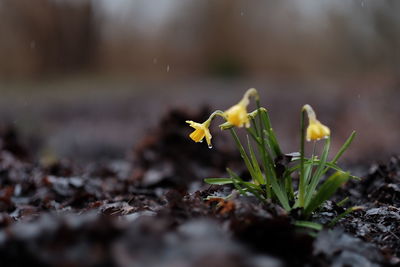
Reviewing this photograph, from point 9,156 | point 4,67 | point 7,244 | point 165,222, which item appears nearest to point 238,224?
point 165,222

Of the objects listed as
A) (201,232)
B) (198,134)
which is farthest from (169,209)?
(201,232)

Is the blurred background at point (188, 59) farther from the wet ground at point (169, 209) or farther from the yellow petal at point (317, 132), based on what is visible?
the yellow petal at point (317, 132)

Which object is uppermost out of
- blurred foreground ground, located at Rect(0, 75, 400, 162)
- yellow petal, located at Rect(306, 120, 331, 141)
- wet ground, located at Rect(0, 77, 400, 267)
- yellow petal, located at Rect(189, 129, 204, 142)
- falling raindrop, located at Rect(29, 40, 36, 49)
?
yellow petal, located at Rect(306, 120, 331, 141)

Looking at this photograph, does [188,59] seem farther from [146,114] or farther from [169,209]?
[169,209]

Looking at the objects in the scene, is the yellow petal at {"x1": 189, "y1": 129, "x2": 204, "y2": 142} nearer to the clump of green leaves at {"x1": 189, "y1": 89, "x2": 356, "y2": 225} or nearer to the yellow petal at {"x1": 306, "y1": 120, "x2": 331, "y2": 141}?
the clump of green leaves at {"x1": 189, "y1": 89, "x2": 356, "y2": 225}

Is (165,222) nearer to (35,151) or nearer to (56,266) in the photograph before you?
(56,266)

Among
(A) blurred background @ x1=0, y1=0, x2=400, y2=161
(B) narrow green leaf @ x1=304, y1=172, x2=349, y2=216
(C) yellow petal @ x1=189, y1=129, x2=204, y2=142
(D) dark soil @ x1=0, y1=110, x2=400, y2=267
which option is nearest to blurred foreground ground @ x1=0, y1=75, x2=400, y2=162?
(A) blurred background @ x1=0, y1=0, x2=400, y2=161
